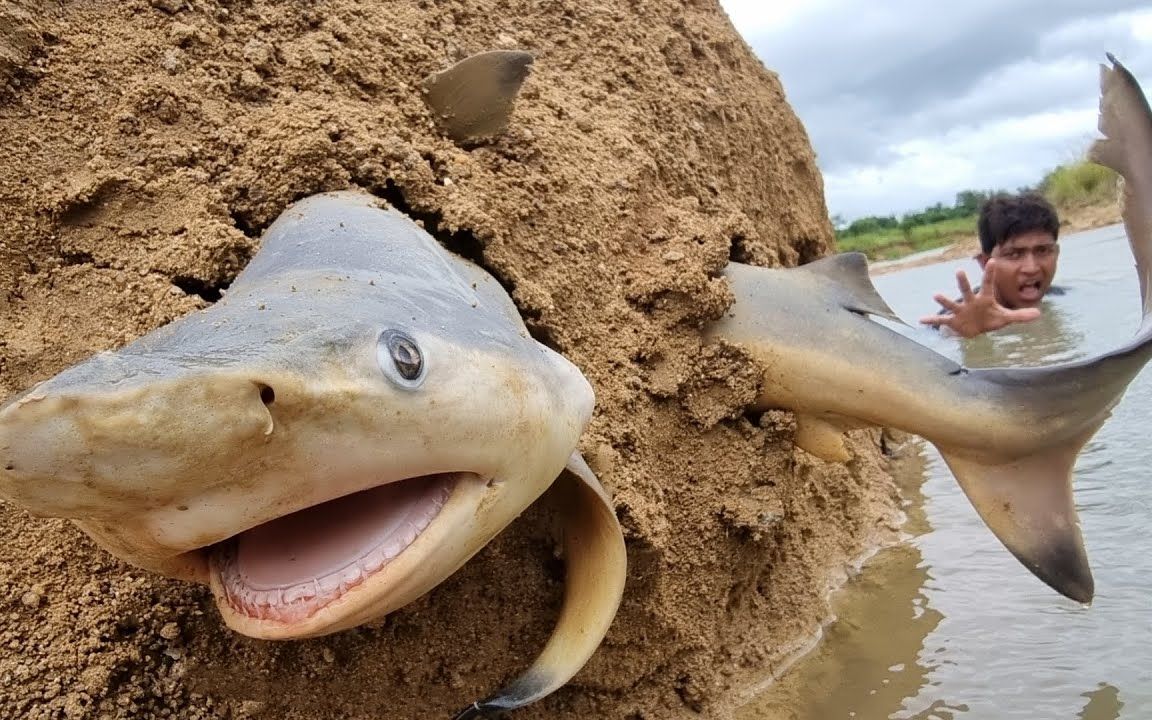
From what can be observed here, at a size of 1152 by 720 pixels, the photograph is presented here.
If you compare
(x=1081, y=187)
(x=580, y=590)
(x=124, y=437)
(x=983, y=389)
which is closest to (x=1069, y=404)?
(x=983, y=389)

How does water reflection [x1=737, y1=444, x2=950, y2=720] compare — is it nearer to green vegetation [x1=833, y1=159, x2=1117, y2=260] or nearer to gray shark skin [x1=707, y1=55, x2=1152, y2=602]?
gray shark skin [x1=707, y1=55, x2=1152, y2=602]

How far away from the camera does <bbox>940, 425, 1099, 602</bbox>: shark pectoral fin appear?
2.68m

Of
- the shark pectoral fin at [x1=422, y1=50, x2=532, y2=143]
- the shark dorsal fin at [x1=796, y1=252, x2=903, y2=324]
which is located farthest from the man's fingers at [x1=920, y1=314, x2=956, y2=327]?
the shark pectoral fin at [x1=422, y1=50, x2=532, y2=143]

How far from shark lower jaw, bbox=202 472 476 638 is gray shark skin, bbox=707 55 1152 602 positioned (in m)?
1.45

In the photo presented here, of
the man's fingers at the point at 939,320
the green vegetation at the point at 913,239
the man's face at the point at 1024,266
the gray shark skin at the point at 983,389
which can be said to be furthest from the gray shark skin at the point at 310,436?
the green vegetation at the point at 913,239

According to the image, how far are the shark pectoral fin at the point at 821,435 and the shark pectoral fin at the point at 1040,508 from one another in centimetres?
32

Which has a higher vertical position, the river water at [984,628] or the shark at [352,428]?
the shark at [352,428]

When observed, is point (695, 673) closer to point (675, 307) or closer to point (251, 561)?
point (675, 307)

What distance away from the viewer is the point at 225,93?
8.04ft

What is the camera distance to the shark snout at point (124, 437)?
3.62 ft

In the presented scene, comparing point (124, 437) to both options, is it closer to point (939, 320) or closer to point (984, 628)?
point (984, 628)

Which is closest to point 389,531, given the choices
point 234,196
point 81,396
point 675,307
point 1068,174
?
point 81,396

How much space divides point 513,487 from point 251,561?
442mm

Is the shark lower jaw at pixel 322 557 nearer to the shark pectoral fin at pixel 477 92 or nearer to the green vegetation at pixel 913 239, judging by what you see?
the shark pectoral fin at pixel 477 92
